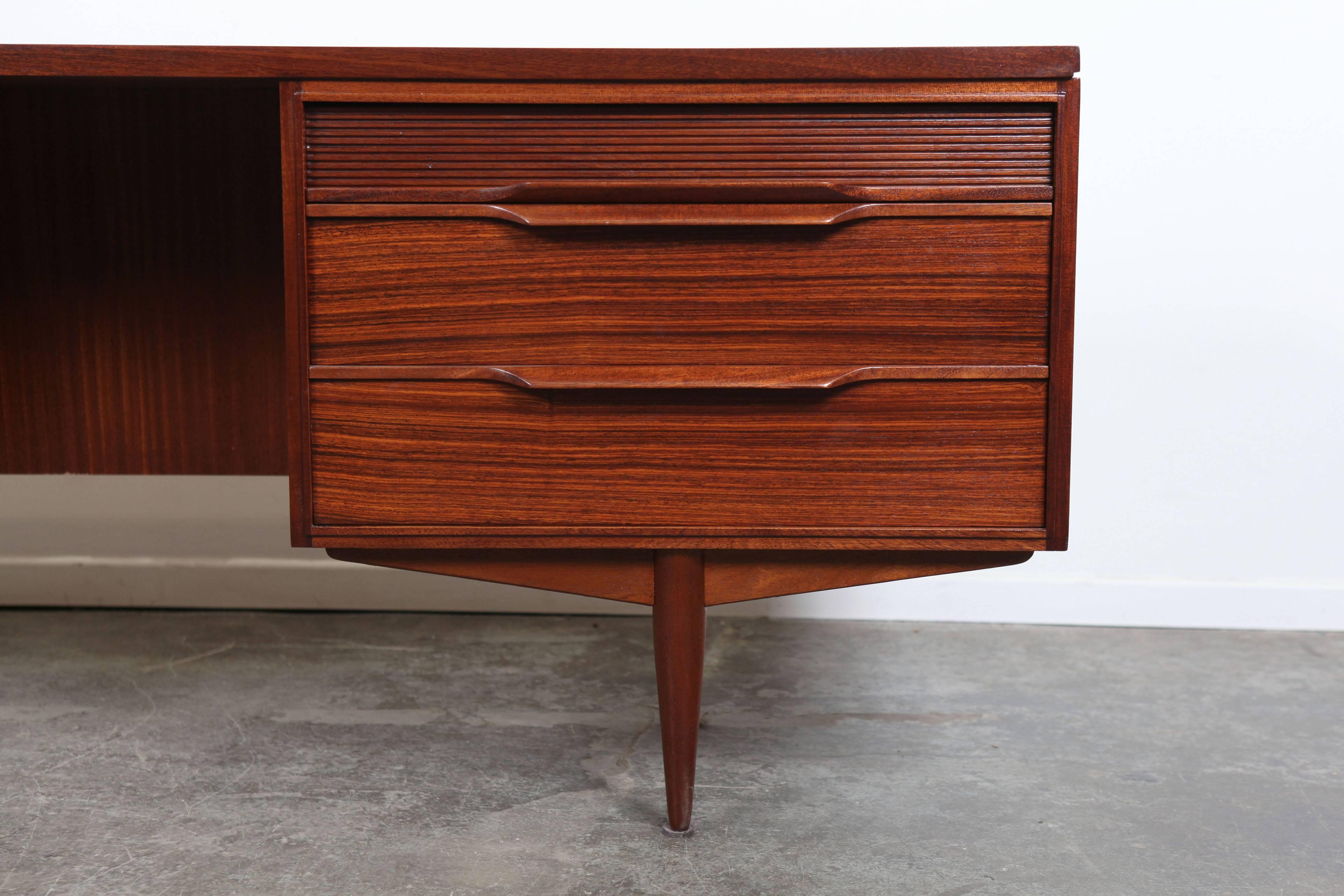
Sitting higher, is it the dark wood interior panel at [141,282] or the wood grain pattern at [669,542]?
the dark wood interior panel at [141,282]

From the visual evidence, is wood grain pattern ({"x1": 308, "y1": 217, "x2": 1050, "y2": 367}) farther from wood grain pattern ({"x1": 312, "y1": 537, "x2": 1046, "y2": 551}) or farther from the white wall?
the white wall

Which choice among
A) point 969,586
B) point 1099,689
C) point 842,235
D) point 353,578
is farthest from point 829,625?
point 842,235

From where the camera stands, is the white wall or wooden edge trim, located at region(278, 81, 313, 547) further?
the white wall

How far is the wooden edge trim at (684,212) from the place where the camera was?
899 millimetres

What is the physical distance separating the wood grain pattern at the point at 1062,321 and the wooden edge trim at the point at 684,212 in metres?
0.02

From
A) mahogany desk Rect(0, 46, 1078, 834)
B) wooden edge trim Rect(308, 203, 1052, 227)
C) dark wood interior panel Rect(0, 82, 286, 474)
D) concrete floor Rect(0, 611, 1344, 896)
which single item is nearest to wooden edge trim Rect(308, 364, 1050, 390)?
mahogany desk Rect(0, 46, 1078, 834)

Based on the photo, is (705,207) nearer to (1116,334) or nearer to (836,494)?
(836,494)

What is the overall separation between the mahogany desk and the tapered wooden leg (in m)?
0.03

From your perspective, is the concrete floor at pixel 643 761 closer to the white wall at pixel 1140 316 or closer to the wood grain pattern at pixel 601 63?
the white wall at pixel 1140 316

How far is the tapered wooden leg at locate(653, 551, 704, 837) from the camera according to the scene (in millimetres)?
967

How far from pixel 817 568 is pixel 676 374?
0.21 metres

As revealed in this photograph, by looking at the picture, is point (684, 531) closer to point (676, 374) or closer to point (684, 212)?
point (676, 374)

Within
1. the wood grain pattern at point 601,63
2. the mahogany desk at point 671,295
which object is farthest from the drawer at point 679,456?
the wood grain pattern at point 601,63

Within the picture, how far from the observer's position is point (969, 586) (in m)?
1.81
